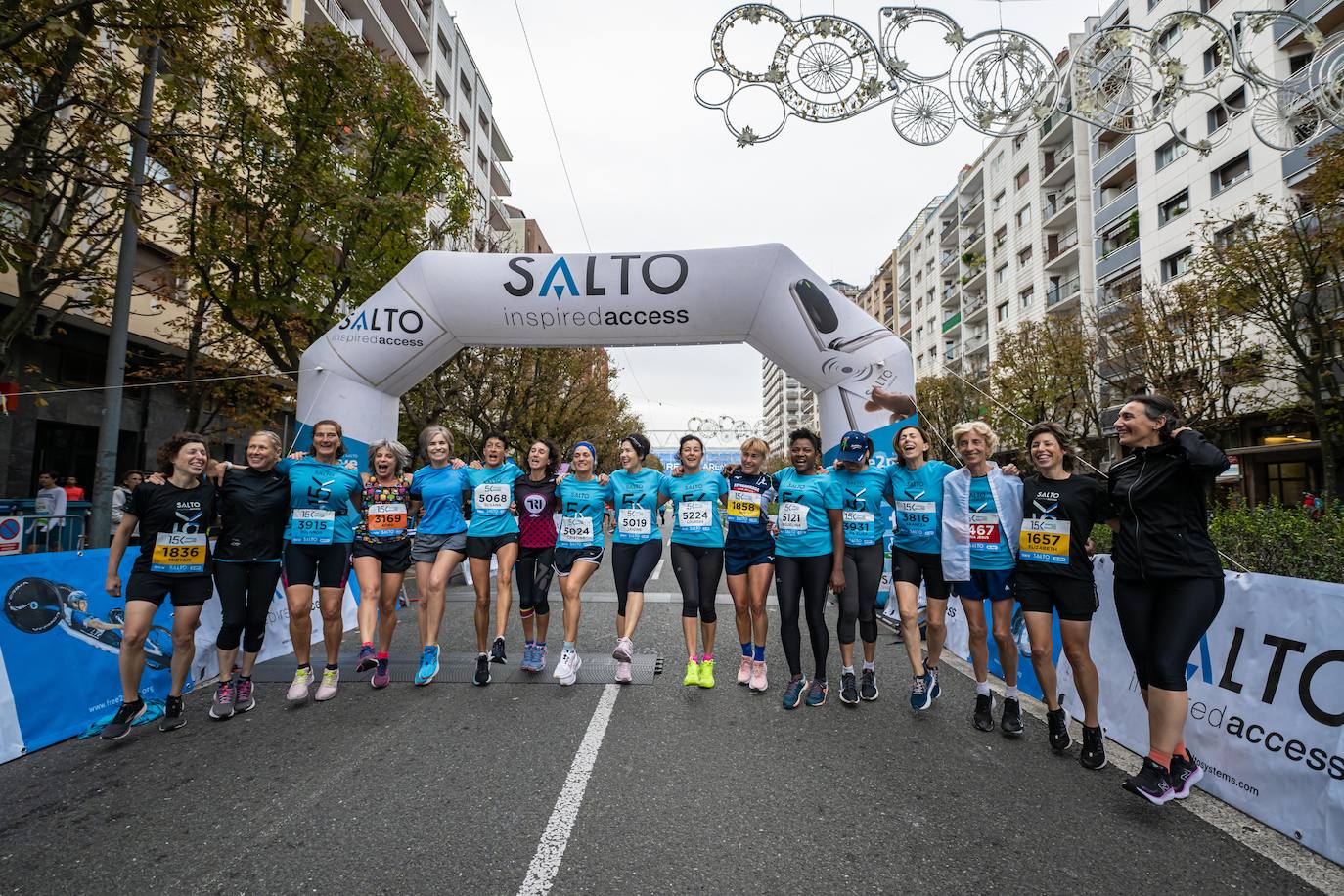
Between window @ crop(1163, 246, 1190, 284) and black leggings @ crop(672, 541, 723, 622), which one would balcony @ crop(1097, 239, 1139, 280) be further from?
black leggings @ crop(672, 541, 723, 622)

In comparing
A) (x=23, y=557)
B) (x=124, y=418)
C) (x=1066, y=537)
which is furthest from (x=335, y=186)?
(x=124, y=418)

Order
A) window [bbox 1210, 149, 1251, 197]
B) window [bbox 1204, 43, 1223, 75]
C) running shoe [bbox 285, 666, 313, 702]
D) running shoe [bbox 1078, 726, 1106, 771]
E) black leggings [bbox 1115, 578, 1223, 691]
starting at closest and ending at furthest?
black leggings [bbox 1115, 578, 1223, 691] → running shoe [bbox 1078, 726, 1106, 771] → running shoe [bbox 285, 666, 313, 702] → window [bbox 1210, 149, 1251, 197] → window [bbox 1204, 43, 1223, 75]

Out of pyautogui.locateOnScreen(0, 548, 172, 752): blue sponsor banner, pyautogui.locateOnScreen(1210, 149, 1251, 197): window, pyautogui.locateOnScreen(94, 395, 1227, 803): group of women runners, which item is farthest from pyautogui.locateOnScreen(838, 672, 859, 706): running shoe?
pyautogui.locateOnScreen(1210, 149, 1251, 197): window

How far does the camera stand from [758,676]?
17.0ft

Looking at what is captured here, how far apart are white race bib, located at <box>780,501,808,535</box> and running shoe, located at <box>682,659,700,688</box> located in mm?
1274

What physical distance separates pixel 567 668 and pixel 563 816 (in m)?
2.17

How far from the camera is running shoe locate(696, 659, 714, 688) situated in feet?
17.0

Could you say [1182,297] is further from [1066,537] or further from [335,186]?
[335,186]

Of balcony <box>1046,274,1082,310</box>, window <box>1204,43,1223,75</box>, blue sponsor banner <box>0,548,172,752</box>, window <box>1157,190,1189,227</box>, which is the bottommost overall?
blue sponsor banner <box>0,548,172,752</box>

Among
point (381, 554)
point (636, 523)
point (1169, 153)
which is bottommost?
point (381, 554)

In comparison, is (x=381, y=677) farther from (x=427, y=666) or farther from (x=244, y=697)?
(x=244, y=697)

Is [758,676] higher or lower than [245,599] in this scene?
lower

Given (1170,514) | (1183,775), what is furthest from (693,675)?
(1170,514)

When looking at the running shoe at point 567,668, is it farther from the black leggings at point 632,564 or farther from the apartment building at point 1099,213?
the apartment building at point 1099,213
